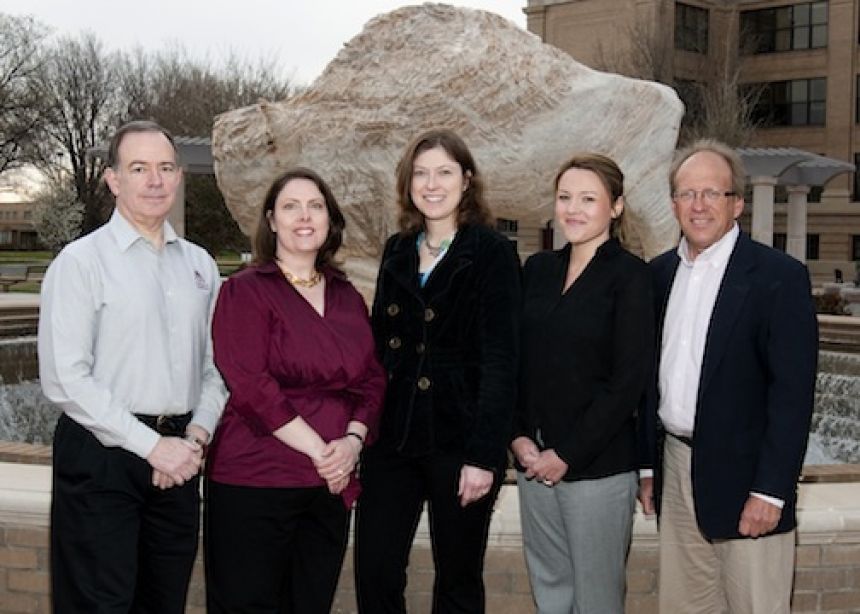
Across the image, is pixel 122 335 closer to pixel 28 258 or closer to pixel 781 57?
pixel 781 57

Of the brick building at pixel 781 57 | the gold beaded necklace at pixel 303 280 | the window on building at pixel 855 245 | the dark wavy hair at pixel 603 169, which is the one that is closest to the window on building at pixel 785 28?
the brick building at pixel 781 57

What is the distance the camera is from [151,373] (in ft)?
9.48

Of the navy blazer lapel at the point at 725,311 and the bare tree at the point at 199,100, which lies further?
the bare tree at the point at 199,100

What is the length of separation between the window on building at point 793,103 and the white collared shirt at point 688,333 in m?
37.8

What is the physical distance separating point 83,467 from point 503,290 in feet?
4.50

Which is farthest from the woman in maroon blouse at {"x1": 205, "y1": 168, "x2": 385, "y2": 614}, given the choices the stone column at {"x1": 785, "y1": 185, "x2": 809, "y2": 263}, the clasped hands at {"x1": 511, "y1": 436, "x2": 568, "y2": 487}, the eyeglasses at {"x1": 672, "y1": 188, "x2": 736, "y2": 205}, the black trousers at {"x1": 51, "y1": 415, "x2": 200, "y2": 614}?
the stone column at {"x1": 785, "y1": 185, "x2": 809, "y2": 263}

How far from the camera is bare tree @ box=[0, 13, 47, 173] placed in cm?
4322

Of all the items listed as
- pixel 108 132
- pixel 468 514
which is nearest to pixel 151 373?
pixel 468 514

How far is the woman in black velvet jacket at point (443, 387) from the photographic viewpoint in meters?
3.07

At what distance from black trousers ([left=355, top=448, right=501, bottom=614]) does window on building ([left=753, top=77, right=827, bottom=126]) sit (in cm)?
3817

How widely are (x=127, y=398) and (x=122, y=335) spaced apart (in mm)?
188

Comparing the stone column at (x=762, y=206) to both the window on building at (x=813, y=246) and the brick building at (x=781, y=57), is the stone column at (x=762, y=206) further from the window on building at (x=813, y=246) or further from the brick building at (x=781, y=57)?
the window on building at (x=813, y=246)

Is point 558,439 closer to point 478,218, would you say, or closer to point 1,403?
point 478,218

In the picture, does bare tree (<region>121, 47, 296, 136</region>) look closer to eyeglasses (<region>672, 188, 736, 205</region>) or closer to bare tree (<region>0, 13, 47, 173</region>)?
bare tree (<region>0, 13, 47, 173</region>)
